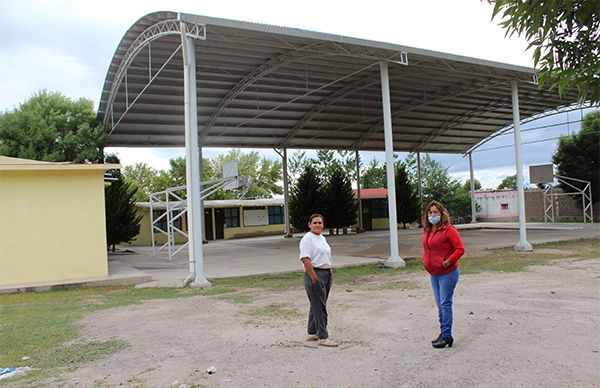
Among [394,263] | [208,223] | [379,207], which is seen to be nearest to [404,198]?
[379,207]

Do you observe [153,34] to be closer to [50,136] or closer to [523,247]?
[50,136]

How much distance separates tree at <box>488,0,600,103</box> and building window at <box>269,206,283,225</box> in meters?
32.1

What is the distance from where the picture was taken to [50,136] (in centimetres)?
2081

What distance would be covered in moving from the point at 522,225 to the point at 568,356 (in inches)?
470

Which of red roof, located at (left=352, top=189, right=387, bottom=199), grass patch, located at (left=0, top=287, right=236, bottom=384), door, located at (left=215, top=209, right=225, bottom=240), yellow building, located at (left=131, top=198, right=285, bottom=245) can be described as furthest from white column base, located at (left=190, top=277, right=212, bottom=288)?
red roof, located at (left=352, top=189, right=387, bottom=199)

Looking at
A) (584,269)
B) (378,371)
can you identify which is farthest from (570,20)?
(584,269)

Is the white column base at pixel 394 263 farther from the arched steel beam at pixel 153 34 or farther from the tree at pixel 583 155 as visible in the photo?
the tree at pixel 583 155

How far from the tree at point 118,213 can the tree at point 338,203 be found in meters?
→ 11.2

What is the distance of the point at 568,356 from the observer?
4594 millimetres

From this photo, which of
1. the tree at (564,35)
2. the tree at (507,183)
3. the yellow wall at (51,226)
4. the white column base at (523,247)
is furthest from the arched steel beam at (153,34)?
the tree at (507,183)

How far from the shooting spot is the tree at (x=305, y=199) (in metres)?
27.6

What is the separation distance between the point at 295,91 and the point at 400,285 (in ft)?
41.7

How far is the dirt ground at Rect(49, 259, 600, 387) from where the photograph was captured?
4.27m

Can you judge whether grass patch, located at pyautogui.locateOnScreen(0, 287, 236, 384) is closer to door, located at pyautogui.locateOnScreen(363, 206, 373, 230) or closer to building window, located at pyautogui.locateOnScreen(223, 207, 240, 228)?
building window, located at pyautogui.locateOnScreen(223, 207, 240, 228)
